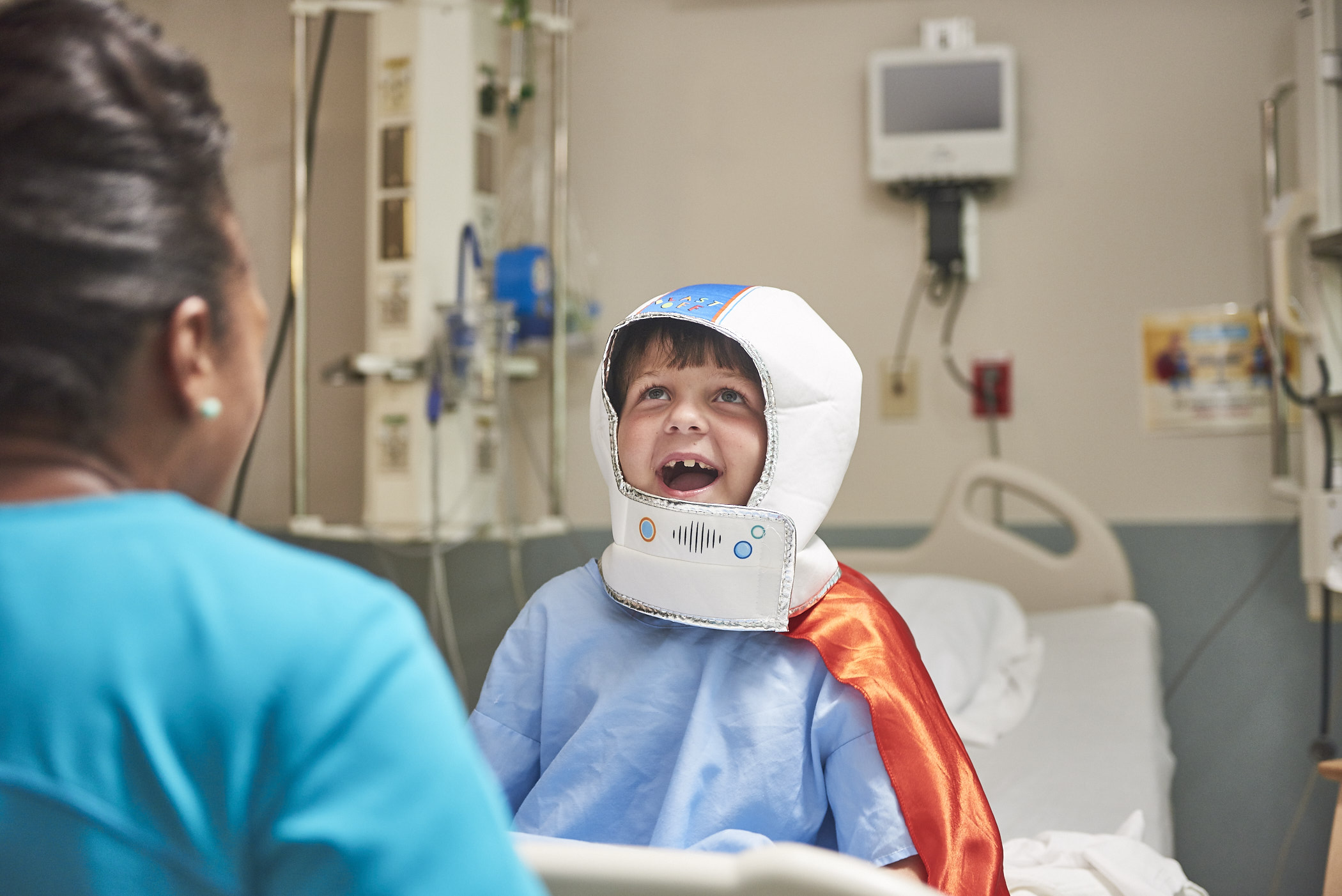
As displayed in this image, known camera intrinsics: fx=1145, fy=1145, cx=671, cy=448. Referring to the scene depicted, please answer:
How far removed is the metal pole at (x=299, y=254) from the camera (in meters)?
2.55

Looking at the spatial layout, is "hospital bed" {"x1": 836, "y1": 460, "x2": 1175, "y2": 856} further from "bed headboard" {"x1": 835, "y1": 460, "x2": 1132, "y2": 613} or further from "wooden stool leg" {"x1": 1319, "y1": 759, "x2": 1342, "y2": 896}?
"wooden stool leg" {"x1": 1319, "y1": 759, "x2": 1342, "y2": 896}

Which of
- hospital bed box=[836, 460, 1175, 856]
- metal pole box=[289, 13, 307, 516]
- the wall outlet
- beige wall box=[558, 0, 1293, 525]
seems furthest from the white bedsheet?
metal pole box=[289, 13, 307, 516]

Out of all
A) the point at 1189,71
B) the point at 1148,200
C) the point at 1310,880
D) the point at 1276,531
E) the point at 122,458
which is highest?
the point at 1189,71

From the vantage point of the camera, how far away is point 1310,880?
2527 mm

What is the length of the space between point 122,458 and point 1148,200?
2644mm

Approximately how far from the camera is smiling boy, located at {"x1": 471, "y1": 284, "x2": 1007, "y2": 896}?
1070 mm

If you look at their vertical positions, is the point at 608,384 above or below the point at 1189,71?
below

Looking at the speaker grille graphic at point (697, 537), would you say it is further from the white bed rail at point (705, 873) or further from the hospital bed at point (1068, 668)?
the hospital bed at point (1068, 668)

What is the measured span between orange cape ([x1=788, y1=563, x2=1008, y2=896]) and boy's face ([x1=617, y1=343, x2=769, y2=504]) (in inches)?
6.6

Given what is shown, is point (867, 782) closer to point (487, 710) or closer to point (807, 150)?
point (487, 710)

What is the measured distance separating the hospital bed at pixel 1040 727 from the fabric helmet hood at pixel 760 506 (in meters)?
0.49

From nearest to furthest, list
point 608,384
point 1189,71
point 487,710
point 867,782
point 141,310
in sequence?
point 141,310 < point 867,782 < point 487,710 < point 608,384 < point 1189,71

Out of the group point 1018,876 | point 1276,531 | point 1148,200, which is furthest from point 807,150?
point 1018,876

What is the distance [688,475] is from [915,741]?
37cm
